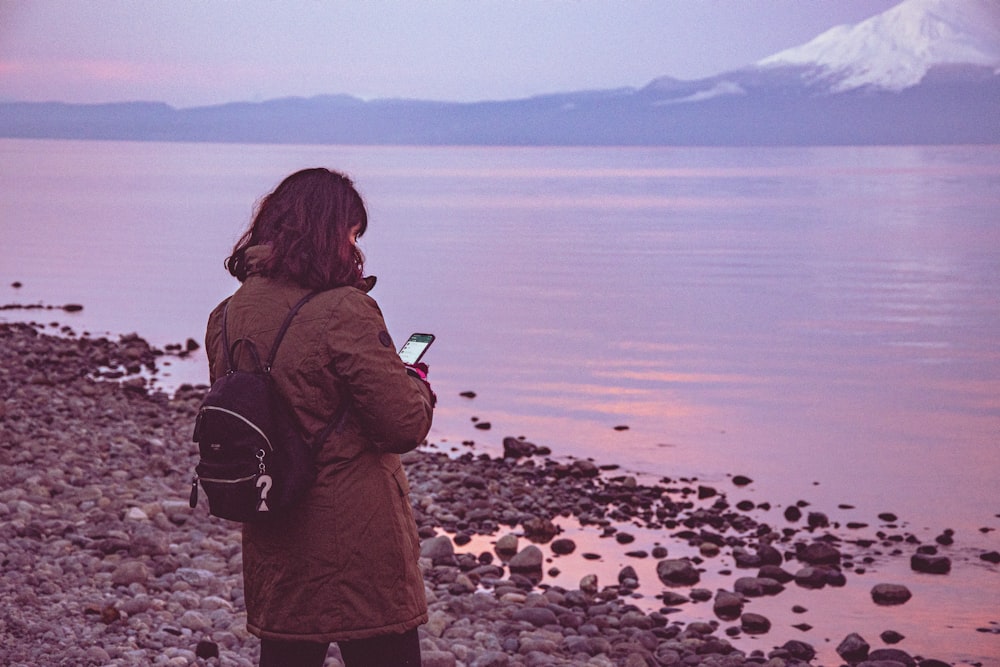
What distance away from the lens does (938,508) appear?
1277 centimetres

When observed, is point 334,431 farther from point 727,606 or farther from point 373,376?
point 727,606

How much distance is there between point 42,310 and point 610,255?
21552mm

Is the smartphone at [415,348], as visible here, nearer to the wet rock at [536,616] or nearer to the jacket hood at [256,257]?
the jacket hood at [256,257]

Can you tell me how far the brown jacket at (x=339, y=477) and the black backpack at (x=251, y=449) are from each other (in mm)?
63

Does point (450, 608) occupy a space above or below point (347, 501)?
below

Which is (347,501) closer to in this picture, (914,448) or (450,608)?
(450,608)

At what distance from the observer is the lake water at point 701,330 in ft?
46.6

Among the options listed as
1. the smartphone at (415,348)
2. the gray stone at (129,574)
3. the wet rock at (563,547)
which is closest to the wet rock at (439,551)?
the wet rock at (563,547)

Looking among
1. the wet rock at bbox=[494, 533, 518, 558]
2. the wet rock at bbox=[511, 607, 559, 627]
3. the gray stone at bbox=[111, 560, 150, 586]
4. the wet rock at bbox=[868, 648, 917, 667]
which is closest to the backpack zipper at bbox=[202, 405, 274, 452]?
the gray stone at bbox=[111, 560, 150, 586]

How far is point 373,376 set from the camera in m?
3.59

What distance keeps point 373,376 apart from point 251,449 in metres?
0.40

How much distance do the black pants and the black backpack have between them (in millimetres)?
436

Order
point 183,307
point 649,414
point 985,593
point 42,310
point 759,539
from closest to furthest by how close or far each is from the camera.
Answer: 1. point 985,593
2. point 759,539
3. point 649,414
4. point 42,310
5. point 183,307

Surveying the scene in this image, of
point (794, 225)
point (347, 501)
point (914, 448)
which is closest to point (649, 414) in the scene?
point (914, 448)
